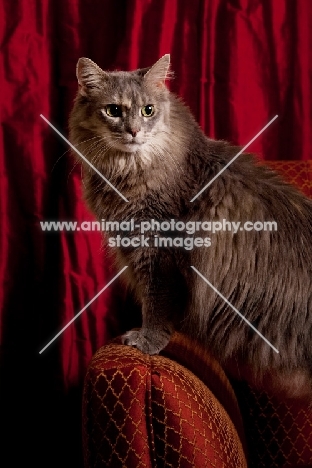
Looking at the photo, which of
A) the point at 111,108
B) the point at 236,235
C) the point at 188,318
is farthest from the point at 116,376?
the point at 111,108

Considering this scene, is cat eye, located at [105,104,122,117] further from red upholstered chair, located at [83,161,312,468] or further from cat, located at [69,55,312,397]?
red upholstered chair, located at [83,161,312,468]

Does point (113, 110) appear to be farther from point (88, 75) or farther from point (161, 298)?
point (161, 298)

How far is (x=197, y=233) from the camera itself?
137 cm

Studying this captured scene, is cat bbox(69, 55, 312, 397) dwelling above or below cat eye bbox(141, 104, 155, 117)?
below

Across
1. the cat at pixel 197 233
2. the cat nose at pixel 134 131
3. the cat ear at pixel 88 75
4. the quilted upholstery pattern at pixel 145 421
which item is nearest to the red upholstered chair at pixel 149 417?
the quilted upholstery pattern at pixel 145 421

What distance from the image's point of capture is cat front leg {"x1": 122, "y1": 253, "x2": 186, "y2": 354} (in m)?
1.35

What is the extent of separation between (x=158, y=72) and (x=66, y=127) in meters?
0.53

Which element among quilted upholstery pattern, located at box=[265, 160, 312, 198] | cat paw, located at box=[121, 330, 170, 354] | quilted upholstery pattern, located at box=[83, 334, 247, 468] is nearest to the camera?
quilted upholstery pattern, located at box=[83, 334, 247, 468]

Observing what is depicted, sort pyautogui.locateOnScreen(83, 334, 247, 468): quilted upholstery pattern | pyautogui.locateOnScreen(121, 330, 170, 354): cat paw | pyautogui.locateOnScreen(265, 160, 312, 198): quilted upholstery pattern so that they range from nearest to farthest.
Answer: pyautogui.locateOnScreen(83, 334, 247, 468): quilted upholstery pattern, pyautogui.locateOnScreen(121, 330, 170, 354): cat paw, pyautogui.locateOnScreen(265, 160, 312, 198): quilted upholstery pattern

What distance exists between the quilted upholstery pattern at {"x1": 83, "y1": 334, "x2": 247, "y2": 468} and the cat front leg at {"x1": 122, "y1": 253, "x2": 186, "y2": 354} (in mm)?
187

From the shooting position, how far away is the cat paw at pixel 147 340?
129 cm

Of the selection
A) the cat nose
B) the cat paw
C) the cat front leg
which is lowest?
the cat paw

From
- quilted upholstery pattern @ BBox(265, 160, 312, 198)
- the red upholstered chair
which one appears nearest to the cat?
the red upholstered chair

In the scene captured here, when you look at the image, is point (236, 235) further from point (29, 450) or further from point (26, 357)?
point (29, 450)
